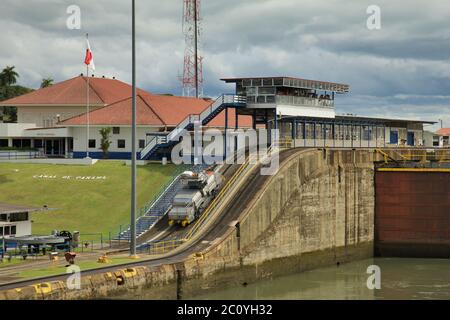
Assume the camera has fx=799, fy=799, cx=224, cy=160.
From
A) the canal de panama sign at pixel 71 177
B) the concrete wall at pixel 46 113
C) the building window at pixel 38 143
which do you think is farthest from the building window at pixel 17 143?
the canal de panama sign at pixel 71 177

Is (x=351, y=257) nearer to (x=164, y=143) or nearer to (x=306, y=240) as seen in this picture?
(x=306, y=240)

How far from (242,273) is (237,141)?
85.1 feet

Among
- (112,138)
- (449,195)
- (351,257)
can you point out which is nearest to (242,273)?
(351,257)

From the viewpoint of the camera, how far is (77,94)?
339ft

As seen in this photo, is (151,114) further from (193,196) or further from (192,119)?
(193,196)

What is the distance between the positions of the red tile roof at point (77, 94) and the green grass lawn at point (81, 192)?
1722 centimetres

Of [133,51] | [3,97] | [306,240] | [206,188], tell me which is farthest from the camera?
[3,97]

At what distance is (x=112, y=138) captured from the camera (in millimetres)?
90625

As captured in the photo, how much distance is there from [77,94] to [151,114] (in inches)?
668

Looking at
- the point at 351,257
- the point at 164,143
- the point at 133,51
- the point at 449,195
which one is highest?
the point at 133,51

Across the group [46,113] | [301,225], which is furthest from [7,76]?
[301,225]

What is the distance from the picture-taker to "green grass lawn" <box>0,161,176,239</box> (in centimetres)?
6906

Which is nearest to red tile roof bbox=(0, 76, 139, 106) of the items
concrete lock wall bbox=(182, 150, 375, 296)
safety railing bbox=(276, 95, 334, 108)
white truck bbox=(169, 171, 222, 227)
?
safety railing bbox=(276, 95, 334, 108)
